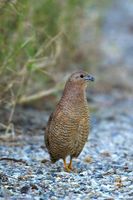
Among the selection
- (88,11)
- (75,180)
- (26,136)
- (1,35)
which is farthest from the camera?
(88,11)

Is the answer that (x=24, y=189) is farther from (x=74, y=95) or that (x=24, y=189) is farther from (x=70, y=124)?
(x=74, y=95)

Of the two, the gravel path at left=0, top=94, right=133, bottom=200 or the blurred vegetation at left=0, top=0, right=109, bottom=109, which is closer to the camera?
the gravel path at left=0, top=94, right=133, bottom=200

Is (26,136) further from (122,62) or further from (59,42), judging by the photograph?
(122,62)

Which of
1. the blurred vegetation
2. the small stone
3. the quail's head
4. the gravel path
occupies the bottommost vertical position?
the small stone

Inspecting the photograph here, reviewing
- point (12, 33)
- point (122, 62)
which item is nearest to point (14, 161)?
point (12, 33)

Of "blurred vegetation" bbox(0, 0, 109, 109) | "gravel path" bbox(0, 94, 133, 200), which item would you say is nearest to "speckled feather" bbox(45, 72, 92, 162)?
"gravel path" bbox(0, 94, 133, 200)

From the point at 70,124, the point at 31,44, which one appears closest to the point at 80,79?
the point at 70,124

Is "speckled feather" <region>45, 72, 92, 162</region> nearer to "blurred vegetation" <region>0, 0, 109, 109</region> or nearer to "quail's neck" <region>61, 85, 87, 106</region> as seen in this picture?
"quail's neck" <region>61, 85, 87, 106</region>
